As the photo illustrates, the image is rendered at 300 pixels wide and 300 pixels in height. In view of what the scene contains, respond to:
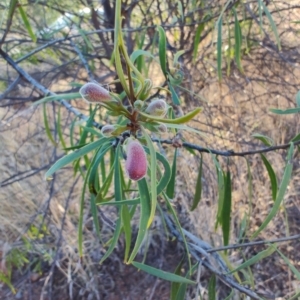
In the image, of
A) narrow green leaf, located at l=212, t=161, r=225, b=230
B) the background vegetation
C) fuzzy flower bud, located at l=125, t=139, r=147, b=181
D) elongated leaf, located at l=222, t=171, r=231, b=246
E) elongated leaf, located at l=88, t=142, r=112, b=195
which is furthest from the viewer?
the background vegetation

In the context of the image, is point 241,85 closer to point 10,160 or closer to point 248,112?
point 248,112

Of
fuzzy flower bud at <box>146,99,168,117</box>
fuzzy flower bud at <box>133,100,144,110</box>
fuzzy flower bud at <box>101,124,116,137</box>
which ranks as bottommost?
fuzzy flower bud at <box>101,124,116,137</box>

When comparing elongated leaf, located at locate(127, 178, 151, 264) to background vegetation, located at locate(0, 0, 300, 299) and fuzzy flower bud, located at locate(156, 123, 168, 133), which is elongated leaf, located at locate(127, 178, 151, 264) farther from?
background vegetation, located at locate(0, 0, 300, 299)

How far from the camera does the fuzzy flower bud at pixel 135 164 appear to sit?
421 millimetres

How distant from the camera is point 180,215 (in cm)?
204

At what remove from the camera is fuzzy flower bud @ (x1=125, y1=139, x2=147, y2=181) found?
0.42 m

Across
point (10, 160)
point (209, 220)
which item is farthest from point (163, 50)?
point (10, 160)

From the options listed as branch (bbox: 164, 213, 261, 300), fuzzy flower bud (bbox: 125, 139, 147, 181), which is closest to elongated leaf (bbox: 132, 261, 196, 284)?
branch (bbox: 164, 213, 261, 300)

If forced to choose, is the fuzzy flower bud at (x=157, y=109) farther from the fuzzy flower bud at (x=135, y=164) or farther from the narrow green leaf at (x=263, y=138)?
the narrow green leaf at (x=263, y=138)

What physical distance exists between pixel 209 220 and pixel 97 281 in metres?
0.63

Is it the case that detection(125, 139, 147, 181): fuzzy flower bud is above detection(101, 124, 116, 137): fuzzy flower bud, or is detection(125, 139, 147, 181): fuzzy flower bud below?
below

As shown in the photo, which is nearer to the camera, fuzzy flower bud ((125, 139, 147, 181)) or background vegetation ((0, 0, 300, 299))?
fuzzy flower bud ((125, 139, 147, 181))

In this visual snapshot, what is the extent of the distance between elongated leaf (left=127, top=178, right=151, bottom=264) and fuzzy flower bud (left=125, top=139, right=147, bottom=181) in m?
0.05

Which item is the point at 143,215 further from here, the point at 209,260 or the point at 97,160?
the point at 209,260
